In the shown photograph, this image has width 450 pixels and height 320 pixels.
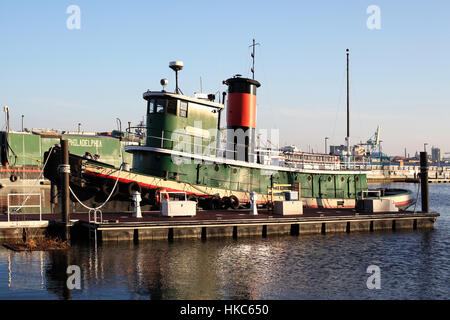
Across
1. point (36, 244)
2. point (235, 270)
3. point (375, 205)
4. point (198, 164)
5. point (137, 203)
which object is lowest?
point (235, 270)

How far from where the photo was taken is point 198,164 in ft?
81.3

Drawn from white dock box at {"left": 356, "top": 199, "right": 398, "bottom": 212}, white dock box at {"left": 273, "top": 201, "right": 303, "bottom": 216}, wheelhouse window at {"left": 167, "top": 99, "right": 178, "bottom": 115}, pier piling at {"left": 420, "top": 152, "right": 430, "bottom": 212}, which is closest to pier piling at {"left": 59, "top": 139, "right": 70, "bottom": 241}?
wheelhouse window at {"left": 167, "top": 99, "right": 178, "bottom": 115}

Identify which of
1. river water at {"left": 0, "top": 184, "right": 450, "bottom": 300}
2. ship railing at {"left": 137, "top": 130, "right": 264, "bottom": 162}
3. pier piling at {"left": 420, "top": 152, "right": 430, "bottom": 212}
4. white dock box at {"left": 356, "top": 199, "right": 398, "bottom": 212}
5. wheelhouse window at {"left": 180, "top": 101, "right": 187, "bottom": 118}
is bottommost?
river water at {"left": 0, "top": 184, "right": 450, "bottom": 300}

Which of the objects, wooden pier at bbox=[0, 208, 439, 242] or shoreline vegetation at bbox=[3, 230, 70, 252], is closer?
shoreline vegetation at bbox=[3, 230, 70, 252]

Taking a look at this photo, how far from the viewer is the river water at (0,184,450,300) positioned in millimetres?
13500

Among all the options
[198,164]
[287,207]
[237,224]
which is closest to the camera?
[237,224]

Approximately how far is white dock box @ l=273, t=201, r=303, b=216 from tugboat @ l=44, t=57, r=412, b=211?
0.60 metres

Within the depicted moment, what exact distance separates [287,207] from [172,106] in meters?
7.94

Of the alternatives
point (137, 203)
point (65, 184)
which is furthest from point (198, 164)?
point (65, 184)

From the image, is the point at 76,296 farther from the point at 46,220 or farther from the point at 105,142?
the point at 105,142

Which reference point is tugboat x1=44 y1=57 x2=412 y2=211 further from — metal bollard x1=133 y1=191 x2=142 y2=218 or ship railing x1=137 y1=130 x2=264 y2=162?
metal bollard x1=133 y1=191 x2=142 y2=218

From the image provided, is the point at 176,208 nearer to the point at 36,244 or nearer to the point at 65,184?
Answer: the point at 65,184

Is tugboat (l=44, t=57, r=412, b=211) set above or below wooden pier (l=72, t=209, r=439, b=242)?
above
